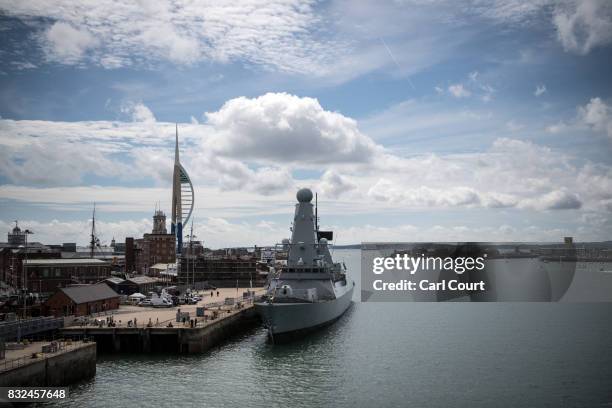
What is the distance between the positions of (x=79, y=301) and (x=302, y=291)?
24.8m

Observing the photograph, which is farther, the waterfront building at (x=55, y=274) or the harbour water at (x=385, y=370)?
the waterfront building at (x=55, y=274)

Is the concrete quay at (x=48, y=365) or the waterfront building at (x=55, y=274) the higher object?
the waterfront building at (x=55, y=274)

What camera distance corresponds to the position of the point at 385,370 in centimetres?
4372

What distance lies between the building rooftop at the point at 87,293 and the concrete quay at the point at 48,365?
19538mm

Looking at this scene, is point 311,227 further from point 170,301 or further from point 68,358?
point 68,358

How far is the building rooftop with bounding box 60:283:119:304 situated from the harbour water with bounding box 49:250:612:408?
14.5 m

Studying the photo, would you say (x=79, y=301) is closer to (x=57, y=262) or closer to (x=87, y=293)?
(x=87, y=293)

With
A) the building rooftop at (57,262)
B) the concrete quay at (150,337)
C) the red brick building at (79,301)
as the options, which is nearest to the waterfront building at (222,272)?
the building rooftop at (57,262)

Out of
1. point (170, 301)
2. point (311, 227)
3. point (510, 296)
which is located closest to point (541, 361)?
point (311, 227)

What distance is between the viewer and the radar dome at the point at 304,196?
72500 mm

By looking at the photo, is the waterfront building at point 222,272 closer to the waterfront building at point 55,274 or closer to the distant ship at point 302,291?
the waterfront building at point 55,274

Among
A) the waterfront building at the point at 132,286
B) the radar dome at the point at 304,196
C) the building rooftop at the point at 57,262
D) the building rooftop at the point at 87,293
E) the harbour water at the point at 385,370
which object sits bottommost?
the harbour water at the point at 385,370

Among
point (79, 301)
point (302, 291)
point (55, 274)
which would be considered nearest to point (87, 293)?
point (79, 301)

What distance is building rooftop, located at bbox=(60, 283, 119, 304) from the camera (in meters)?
60.7
